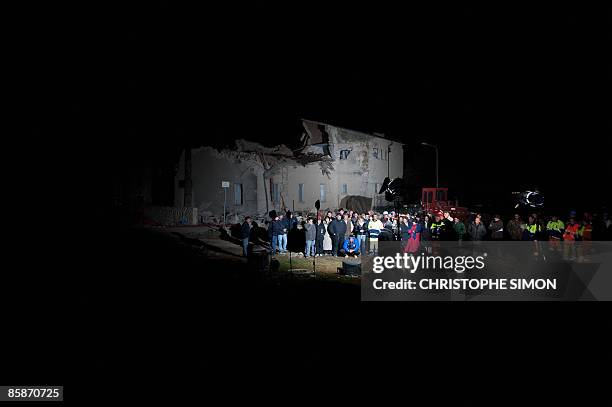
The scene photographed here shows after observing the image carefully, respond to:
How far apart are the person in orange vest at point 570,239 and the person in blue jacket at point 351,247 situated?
7.34 metres

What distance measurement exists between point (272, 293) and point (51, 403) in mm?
5998

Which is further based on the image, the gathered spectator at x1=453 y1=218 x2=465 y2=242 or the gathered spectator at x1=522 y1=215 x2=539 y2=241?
the gathered spectator at x1=522 y1=215 x2=539 y2=241

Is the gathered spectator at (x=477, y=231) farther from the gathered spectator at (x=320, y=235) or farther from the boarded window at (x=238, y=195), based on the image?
the boarded window at (x=238, y=195)

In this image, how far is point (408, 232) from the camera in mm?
15680

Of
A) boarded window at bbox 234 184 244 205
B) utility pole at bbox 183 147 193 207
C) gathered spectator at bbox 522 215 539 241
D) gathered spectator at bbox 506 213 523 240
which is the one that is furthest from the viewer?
boarded window at bbox 234 184 244 205

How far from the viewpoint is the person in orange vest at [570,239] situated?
1440cm

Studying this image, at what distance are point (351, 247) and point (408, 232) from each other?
264 cm

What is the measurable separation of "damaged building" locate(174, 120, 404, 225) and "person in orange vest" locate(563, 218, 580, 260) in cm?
1644

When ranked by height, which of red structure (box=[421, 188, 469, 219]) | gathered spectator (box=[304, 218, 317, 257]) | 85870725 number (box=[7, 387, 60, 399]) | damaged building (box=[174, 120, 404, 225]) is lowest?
85870725 number (box=[7, 387, 60, 399])

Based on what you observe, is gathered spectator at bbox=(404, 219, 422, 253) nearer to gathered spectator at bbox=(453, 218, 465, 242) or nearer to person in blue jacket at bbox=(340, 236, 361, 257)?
gathered spectator at bbox=(453, 218, 465, 242)

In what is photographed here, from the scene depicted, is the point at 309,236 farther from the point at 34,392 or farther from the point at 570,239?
the point at 34,392

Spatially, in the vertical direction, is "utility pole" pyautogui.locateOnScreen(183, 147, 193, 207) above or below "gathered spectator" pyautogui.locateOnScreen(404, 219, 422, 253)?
above

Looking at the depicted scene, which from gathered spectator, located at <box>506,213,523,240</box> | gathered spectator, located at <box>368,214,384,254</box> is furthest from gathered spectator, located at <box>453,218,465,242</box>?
gathered spectator, located at <box>368,214,384,254</box>

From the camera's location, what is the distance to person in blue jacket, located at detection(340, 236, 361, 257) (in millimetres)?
17292
